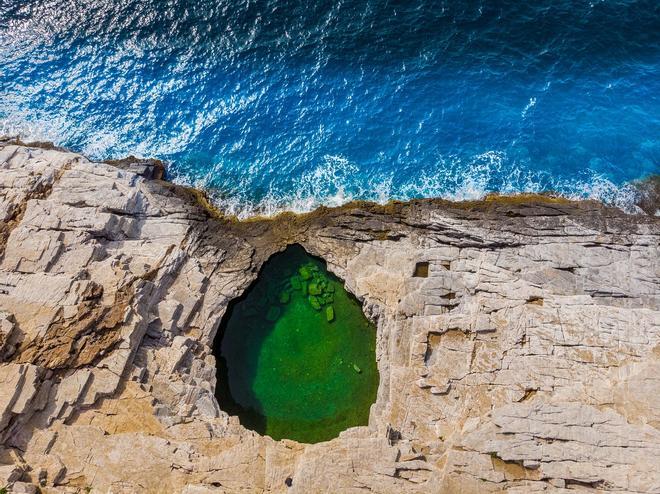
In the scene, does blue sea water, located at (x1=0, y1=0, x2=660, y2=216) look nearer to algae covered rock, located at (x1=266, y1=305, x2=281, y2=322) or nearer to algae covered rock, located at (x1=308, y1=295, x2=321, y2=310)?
algae covered rock, located at (x1=308, y1=295, x2=321, y2=310)

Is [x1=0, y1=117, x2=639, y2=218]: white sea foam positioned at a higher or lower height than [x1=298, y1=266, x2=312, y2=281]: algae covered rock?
higher

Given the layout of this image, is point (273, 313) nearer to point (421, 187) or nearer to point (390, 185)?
point (390, 185)

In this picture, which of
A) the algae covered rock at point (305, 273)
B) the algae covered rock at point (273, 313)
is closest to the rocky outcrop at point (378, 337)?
the algae covered rock at point (305, 273)

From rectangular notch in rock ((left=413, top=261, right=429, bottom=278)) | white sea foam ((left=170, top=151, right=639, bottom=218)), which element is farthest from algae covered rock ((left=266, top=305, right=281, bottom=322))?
rectangular notch in rock ((left=413, top=261, right=429, bottom=278))

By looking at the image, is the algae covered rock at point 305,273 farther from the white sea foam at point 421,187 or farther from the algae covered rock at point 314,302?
the white sea foam at point 421,187

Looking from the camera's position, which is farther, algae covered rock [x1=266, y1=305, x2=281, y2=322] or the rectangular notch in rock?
algae covered rock [x1=266, y1=305, x2=281, y2=322]

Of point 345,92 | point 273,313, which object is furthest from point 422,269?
point 345,92

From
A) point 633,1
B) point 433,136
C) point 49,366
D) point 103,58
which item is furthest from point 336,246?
point 633,1
